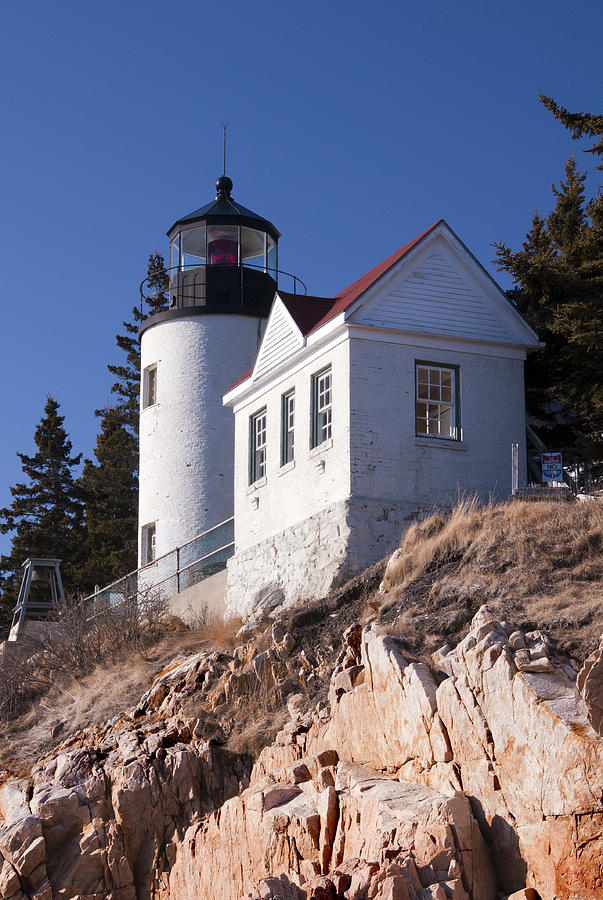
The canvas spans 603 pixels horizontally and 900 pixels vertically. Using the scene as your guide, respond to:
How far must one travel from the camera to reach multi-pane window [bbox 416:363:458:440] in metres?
21.2

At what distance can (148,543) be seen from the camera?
97.6 feet

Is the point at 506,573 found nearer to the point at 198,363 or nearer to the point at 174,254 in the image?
the point at 198,363

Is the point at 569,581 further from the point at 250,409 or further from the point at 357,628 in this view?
the point at 250,409

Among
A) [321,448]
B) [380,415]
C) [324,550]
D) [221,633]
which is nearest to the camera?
[324,550]

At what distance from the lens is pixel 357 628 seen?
15.1 metres

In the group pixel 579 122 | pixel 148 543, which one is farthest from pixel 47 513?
pixel 579 122

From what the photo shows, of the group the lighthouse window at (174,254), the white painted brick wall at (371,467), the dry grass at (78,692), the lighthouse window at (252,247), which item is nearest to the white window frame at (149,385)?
the lighthouse window at (174,254)

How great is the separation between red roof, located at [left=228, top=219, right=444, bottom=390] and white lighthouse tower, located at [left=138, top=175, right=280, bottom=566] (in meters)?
4.69

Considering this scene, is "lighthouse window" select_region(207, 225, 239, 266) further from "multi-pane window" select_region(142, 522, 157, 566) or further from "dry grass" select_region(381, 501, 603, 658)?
"dry grass" select_region(381, 501, 603, 658)

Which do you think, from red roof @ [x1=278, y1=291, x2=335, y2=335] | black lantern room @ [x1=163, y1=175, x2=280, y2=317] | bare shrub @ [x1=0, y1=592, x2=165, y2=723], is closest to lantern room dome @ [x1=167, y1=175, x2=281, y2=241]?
black lantern room @ [x1=163, y1=175, x2=280, y2=317]

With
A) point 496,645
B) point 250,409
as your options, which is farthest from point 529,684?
point 250,409

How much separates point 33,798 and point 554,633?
8.16 m

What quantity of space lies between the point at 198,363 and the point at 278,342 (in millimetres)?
6608

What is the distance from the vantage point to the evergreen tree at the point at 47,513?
42250mm
